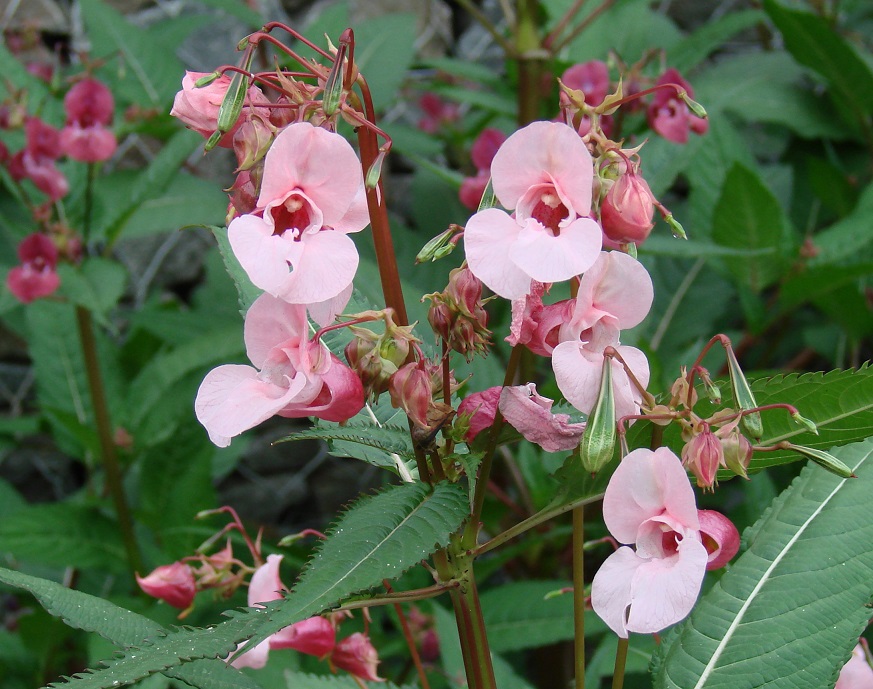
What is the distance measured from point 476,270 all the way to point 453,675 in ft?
2.20

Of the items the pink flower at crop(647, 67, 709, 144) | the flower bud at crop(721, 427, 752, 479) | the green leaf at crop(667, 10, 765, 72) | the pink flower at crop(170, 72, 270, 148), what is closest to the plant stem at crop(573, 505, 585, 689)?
the flower bud at crop(721, 427, 752, 479)

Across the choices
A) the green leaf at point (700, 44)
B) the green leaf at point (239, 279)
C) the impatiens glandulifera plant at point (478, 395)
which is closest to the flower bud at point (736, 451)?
the impatiens glandulifera plant at point (478, 395)

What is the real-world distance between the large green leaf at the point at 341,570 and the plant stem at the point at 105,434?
0.97 meters

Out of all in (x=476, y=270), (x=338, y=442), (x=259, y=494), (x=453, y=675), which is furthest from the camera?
(x=259, y=494)

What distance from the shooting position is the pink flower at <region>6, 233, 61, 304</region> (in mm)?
1318

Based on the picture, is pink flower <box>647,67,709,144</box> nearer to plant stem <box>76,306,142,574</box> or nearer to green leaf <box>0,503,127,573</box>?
plant stem <box>76,306,142,574</box>

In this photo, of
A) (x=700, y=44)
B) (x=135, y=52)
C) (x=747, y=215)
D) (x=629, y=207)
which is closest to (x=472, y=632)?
(x=629, y=207)

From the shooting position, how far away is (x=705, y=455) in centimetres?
48

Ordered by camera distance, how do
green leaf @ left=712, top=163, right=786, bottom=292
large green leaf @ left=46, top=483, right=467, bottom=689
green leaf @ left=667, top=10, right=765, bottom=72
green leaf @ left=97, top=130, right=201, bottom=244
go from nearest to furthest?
large green leaf @ left=46, top=483, right=467, bottom=689 → green leaf @ left=97, top=130, right=201, bottom=244 → green leaf @ left=712, top=163, right=786, bottom=292 → green leaf @ left=667, top=10, right=765, bottom=72

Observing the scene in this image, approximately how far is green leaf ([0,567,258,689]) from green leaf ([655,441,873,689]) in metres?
0.29

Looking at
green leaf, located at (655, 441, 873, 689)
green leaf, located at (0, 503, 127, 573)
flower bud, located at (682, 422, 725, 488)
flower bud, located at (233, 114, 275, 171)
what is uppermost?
flower bud, located at (233, 114, 275, 171)

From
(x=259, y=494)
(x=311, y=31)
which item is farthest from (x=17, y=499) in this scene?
(x=311, y=31)

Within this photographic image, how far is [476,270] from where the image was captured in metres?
0.47

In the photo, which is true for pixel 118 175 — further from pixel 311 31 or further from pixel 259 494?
pixel 259 494
